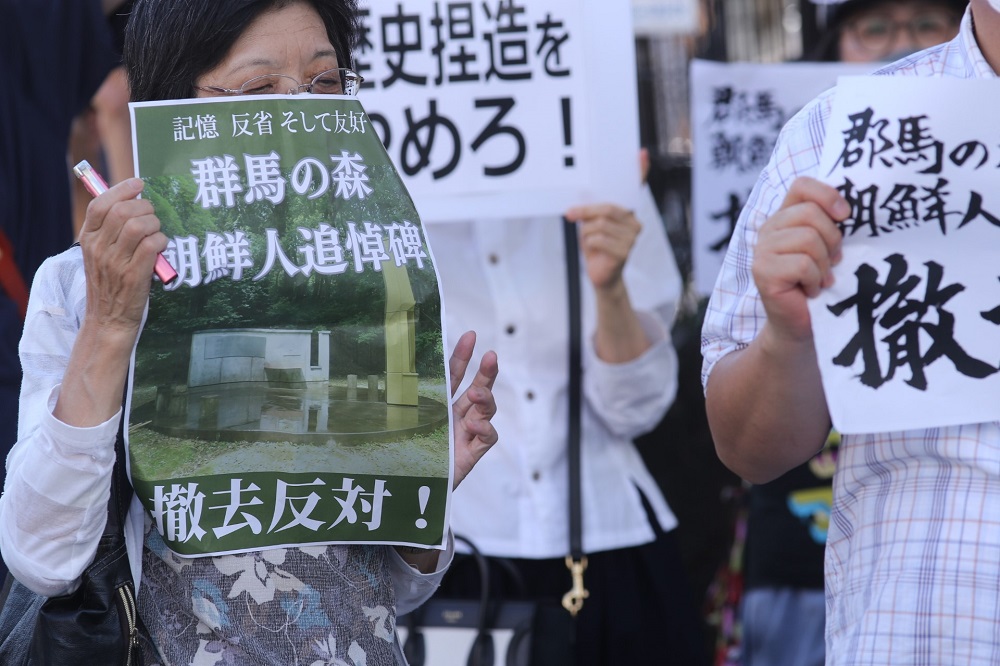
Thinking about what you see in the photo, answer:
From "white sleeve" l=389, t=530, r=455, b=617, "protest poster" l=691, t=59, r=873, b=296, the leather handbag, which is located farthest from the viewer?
"protest poster" l=691, t=59, r=873, b=296

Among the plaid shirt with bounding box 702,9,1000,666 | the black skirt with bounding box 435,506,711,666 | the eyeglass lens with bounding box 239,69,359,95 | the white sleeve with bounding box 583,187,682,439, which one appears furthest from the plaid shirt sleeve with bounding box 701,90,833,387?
the black skirt with bounding box 435,506,711,666

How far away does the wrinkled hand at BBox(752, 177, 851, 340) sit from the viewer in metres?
1.55

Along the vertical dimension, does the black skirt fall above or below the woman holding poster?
below

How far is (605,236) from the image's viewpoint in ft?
9.67

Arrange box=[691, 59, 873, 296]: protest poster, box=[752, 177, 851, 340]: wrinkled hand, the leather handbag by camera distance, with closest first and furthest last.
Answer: box=[752, 177, 851, 340]: wrinkled hand
the leather handbag
box=[691, 59, 873, 296]: protest poster

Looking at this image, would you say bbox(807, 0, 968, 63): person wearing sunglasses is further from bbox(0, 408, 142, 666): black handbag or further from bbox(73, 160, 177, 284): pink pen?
bbox(0, 408, 142, 666): black handbag

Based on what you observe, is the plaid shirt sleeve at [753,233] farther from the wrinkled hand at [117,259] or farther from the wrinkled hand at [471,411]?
the wrinkled hand at [117,259]

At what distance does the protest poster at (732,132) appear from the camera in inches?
145

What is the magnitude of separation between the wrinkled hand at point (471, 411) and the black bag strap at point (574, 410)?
120 cm

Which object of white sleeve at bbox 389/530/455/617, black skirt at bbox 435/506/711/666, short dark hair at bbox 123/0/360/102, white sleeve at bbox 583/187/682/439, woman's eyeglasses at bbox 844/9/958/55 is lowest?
black skirt at bbox 435/506/711/666


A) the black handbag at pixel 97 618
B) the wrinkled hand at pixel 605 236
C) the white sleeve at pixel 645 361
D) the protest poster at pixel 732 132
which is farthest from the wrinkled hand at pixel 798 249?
the protest poster at pixel 732 132

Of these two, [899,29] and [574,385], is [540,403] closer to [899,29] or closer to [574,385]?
[574,385]

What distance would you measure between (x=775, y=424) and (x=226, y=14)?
3.18 feet

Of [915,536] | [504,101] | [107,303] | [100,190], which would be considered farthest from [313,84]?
[504,101]
